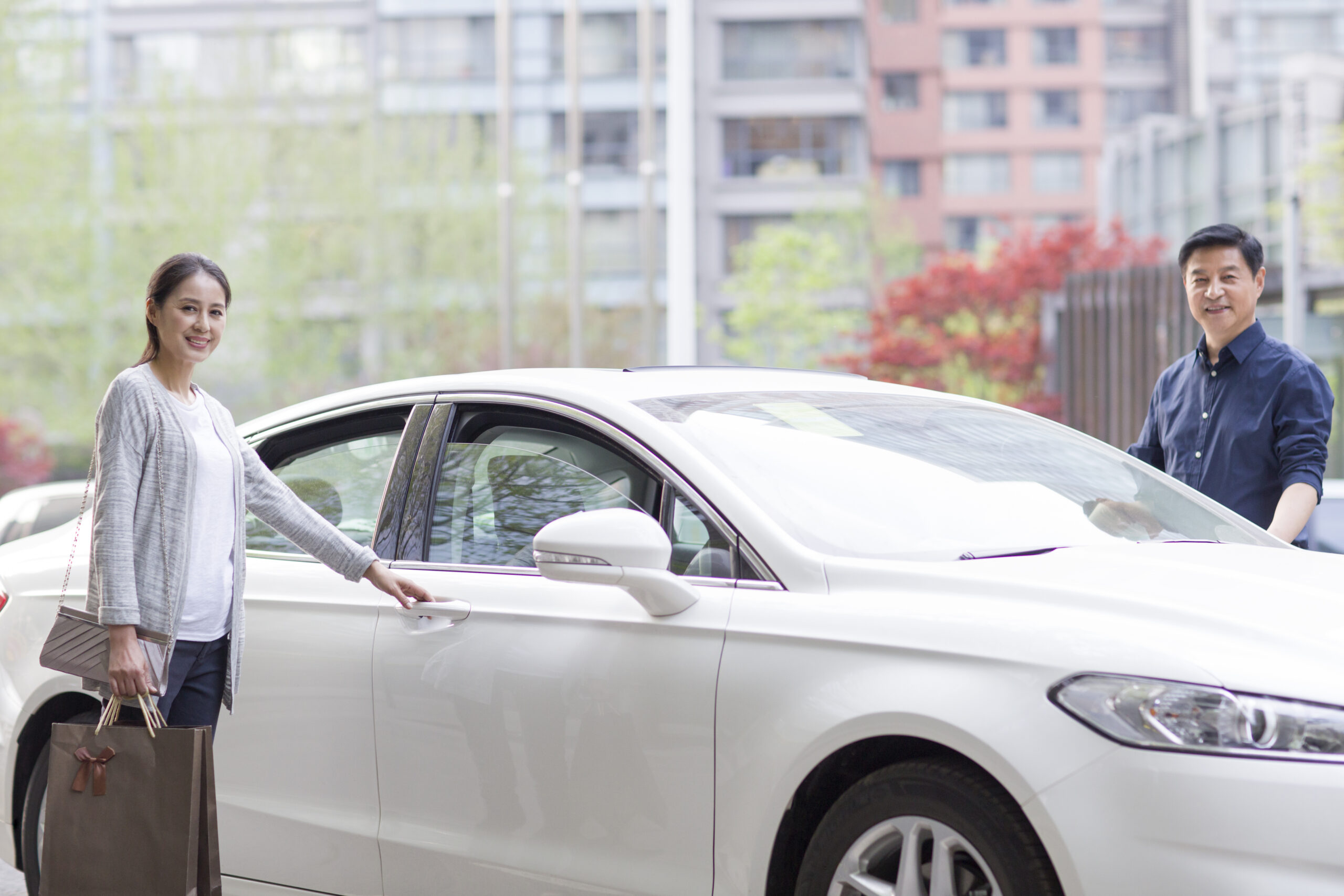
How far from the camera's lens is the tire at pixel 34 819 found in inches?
173

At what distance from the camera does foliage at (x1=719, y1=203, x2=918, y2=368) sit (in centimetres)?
4153

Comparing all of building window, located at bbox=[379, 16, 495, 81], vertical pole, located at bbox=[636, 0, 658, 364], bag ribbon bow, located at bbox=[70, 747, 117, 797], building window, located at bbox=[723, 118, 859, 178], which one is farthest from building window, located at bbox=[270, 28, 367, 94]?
bag ribbon bow, located at bbox=[70, 747, 117, 797]

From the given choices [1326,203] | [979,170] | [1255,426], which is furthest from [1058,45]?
[1255,426]

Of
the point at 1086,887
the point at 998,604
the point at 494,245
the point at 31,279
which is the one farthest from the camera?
the point at 494,245

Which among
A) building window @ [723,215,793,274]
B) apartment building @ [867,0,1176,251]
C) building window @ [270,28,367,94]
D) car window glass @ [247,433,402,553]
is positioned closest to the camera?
car window glass @ [247,433,402,553]

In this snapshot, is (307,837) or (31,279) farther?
(31,279)

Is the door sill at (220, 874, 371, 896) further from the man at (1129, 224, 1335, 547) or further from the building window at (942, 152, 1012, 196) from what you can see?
the building window at (942, 152, 1012, 196)

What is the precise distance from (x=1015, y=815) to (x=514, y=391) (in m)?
1.72

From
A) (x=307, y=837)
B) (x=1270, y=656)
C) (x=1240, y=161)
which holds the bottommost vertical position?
(x=307, y=837)

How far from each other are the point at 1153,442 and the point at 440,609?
2599 mm

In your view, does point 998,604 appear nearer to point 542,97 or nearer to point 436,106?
point 436,106

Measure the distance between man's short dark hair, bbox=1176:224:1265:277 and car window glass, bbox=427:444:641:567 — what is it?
81.3 inches

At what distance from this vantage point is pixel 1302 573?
323 cm

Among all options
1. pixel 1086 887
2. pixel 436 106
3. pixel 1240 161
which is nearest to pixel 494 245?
pixel 436 106
